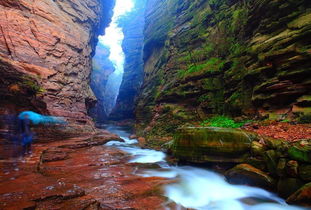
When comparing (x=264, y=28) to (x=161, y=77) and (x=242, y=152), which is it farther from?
(x=161, y=77)

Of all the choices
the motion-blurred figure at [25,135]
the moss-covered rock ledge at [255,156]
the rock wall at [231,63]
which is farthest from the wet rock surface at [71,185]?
the rock wall at [231,63]

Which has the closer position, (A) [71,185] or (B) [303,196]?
(B) [303,196]

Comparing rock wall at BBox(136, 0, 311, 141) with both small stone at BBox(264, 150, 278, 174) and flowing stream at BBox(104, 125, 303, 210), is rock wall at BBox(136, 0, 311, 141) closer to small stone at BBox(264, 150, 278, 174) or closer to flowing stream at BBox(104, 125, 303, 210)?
small stone at BBox(264, 150, 278, 174)

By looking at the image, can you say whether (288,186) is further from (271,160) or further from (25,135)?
(25,135)

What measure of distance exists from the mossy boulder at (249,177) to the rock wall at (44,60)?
10685mm

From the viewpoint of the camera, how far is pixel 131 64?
45.6m

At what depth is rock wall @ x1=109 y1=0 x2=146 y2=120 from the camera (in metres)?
40.5

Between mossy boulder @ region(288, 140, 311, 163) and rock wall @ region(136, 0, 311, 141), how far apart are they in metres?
2.59

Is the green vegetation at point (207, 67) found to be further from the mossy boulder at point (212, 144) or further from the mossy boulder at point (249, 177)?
the mossy boulder at point (249, 177)

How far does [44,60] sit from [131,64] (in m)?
32.2

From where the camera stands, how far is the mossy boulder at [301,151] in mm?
4117

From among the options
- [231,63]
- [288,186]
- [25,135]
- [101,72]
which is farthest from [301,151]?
[101,72]

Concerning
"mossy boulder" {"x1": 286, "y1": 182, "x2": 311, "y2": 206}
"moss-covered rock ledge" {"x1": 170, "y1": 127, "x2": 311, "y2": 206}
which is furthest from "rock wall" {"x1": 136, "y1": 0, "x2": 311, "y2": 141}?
"mossy boulder" {"x1": 286, "y1": 182, "x2": 311, "y2": 206}

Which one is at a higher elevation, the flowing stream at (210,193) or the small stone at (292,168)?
the small stone at (292,168)
